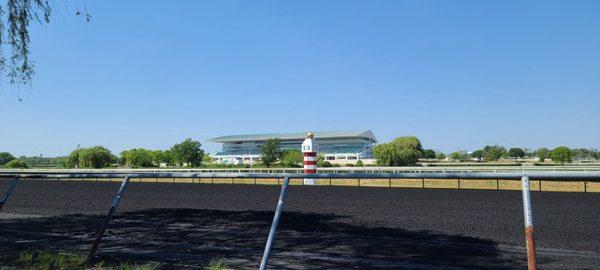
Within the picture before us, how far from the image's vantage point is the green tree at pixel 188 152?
99750 mm

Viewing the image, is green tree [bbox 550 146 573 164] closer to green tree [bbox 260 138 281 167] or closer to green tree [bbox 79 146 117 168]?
green tree [bbox 260 138 281 167]

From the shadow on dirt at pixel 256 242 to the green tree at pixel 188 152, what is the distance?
9092cm

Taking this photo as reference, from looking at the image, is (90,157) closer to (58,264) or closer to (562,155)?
(58,264)

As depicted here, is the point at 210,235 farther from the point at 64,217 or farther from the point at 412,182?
the point at 412,182

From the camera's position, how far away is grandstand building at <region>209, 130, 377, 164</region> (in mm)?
143375

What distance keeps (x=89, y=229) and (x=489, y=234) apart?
6798mm

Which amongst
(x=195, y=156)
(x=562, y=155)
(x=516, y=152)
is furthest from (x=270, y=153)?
(x=516, y=152)

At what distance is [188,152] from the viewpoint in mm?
99375

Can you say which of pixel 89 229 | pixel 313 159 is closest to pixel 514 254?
pixel 89 229

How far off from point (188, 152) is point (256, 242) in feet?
311

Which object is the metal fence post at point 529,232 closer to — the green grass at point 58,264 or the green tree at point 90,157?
the green grass at point 58,264

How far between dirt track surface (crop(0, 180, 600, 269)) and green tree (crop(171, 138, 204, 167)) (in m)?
87.5

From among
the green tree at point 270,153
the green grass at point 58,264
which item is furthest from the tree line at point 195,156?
the green grass at point 58,264

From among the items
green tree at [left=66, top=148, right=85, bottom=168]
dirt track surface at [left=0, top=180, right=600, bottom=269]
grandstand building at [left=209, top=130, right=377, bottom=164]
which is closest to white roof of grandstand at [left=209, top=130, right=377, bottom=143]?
grandstand building at [left=209, top=130, right=377, bottom=164]
